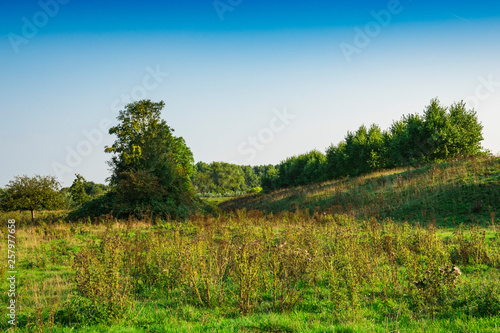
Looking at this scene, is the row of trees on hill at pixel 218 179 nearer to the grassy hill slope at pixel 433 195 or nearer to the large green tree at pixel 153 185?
the large green tree at pixel 153 185

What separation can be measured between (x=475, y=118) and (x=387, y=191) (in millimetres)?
18428

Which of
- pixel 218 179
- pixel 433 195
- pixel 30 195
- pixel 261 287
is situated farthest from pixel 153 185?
pixel 218 179

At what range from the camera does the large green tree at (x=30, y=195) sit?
21.3m

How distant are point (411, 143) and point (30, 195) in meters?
34.1

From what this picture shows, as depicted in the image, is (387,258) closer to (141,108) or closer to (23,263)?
(23,263)

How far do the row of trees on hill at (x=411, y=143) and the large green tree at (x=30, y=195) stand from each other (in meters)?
32.4

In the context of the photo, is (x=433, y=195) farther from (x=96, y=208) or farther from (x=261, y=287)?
(x=96, y=208)

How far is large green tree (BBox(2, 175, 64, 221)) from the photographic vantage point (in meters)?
21.3

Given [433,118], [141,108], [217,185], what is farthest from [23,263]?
[217,185]

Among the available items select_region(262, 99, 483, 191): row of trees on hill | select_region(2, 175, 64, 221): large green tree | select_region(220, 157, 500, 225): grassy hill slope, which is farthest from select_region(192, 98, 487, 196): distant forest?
select_region(2, 175, 64, 221): large green tree

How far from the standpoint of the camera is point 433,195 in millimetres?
18516

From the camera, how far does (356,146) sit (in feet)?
134

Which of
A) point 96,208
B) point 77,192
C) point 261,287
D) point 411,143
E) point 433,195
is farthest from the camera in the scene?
point 77,192

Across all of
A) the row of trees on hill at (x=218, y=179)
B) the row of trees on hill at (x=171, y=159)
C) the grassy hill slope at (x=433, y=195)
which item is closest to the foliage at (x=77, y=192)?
the row of trees on hill at (x=171, y=159)
